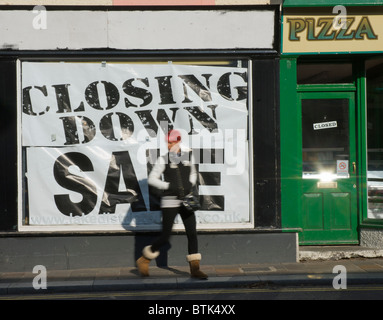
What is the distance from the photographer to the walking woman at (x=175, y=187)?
6.90 m

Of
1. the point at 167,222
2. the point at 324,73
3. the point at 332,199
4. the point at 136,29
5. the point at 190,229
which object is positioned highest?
the point at 136,29

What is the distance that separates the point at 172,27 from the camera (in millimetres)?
8008

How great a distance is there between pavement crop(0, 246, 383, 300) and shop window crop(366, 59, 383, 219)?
3.25 feet

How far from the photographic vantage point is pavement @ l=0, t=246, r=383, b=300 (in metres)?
6.75

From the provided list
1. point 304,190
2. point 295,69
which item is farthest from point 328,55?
point 304,190

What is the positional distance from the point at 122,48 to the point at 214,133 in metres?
1.98

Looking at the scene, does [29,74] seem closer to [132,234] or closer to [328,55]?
[132,234]

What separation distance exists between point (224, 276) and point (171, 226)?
1034 millimetres

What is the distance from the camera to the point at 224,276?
7.14m

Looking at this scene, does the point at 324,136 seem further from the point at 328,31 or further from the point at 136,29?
the point at 136,29

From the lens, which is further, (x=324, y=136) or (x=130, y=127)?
(x=324, y=136)

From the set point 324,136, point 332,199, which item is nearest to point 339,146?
point 324,136
